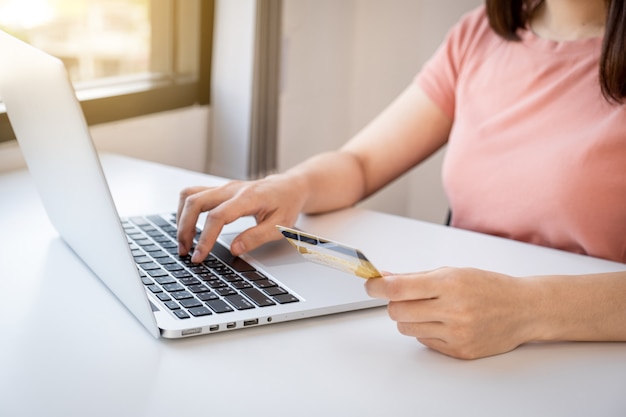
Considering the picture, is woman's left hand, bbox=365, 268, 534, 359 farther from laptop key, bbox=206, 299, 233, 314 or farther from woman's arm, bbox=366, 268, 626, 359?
laptop key, bbox=206, 299, 233, 314

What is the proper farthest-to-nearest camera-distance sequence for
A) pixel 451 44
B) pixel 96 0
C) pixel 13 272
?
pixel 96 0 → pixel 451 44 → pixel 13 272

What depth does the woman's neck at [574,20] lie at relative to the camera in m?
1.43

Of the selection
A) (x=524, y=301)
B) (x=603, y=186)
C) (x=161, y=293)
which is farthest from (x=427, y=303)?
(x=603, y=186)

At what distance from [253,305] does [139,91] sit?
3.56 feet

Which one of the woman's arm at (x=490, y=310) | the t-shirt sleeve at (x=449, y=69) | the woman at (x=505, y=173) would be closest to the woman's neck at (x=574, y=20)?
the woman at (x=505, y=173)

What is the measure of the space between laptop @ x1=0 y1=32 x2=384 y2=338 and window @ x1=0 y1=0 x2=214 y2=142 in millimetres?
580

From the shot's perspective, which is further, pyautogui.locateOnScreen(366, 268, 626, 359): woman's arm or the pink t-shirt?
the pink t-shirt

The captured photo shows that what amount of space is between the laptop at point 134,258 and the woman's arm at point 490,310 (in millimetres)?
119

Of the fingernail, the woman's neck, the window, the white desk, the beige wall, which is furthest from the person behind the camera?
the beige wall

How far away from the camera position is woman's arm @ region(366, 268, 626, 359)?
34.5 inches

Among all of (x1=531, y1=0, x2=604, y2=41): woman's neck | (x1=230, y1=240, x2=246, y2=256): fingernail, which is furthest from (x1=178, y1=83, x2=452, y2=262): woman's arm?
(x1=531, y1=0, x2=604, y2=41): woman's neck

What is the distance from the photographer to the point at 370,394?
80 centimetres

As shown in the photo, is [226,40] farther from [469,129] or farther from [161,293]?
[161,293]

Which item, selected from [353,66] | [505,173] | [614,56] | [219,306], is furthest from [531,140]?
[353,66]
